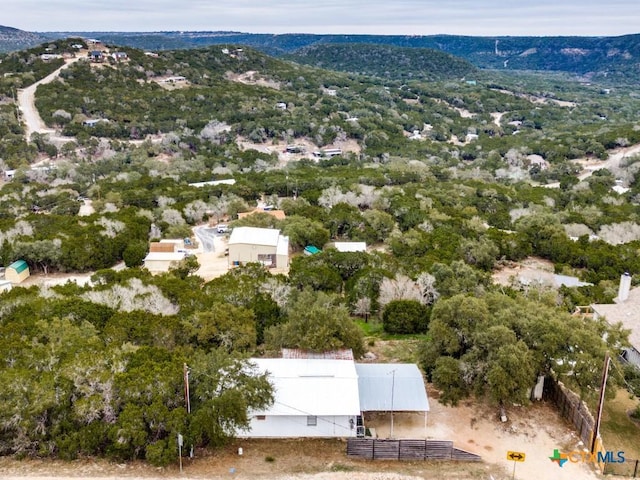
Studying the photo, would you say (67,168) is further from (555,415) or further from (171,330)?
(555,415)

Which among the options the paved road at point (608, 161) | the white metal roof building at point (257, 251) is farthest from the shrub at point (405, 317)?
the paved road at point (608, 161)

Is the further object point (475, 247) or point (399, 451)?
point (475, 247)

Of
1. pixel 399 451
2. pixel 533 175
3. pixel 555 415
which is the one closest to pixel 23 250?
pixel 399 451

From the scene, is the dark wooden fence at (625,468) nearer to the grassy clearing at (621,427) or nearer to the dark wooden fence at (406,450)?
the grassy clearing at (621,427)

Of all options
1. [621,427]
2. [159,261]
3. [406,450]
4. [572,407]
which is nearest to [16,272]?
[159,261]

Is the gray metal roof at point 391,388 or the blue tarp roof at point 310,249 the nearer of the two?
the gray metal roof at point 391,388

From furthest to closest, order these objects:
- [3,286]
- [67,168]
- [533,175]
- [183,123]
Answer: [183,123], [533,175], [67,168], [3,286]
